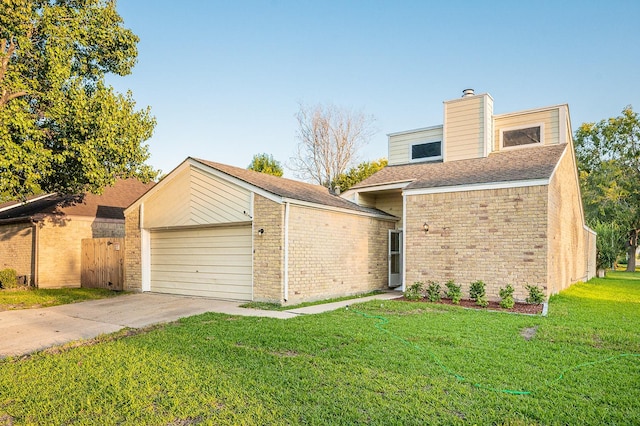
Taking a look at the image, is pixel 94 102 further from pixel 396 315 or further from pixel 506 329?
pixel 506 329

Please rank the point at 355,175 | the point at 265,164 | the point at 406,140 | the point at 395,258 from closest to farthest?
the point at 395,258 < the point at 406,140 < the point at 355,175 < the point at 265,164

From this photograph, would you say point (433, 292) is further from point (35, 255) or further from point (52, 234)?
point (35, 255)

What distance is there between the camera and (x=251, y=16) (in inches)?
516

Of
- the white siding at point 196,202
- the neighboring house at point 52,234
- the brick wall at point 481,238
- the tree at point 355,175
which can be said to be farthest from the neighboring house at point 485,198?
the tree at point 355,175

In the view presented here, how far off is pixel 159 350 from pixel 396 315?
189 inches

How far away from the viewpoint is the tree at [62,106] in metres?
9.29

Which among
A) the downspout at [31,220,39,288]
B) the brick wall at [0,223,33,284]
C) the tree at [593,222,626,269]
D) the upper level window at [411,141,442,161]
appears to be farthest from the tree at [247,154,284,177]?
the tree at [593,222,626,269]

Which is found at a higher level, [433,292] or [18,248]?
[18,248]

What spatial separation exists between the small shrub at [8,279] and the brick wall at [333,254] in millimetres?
11776

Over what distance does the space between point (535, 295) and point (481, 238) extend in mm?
1941

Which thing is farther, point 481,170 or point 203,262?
point 481,170

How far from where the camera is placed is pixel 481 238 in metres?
10.8

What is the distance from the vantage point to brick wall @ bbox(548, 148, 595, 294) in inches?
423

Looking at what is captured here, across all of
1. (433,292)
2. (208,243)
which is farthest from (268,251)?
(433,292)
